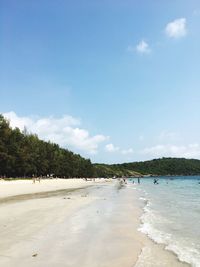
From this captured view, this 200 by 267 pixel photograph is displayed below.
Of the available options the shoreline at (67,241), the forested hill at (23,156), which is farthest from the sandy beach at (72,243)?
the forested hill at (23,156)

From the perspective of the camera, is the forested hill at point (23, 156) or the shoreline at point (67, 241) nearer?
the shoreline at point (67, 241)

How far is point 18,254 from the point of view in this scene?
39.4 ft

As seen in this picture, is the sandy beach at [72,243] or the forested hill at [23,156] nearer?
the sandy beach at [72,243]

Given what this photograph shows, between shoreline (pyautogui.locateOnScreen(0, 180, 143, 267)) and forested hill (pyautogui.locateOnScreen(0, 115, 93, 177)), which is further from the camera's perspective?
forested hill (pyautogui.locateOnScreen(0, 115, 93, 177))

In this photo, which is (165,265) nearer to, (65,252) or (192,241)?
(65,252)

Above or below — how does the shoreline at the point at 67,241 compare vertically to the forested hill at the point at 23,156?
below

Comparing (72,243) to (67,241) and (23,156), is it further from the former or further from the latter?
(23,156)

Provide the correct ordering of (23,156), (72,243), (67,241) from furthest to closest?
(23,156), (67,241), (72,243)

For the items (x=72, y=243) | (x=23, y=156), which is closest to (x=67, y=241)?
(x=72, y=243)

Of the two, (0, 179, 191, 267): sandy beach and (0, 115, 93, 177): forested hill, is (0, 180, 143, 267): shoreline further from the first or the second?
(0, 115, 93, 177): forested hill

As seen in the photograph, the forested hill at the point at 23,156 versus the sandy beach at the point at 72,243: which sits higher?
the forested hill at the point at 23,156

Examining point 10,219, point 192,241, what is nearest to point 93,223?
point 10,219

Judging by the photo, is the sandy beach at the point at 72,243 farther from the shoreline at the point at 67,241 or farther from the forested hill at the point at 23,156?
the forested hill at the point at 23,156

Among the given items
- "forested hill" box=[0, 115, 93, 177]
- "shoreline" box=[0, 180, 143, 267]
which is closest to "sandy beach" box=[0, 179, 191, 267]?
"shoreline" box=[0, 180, 143, 267]
